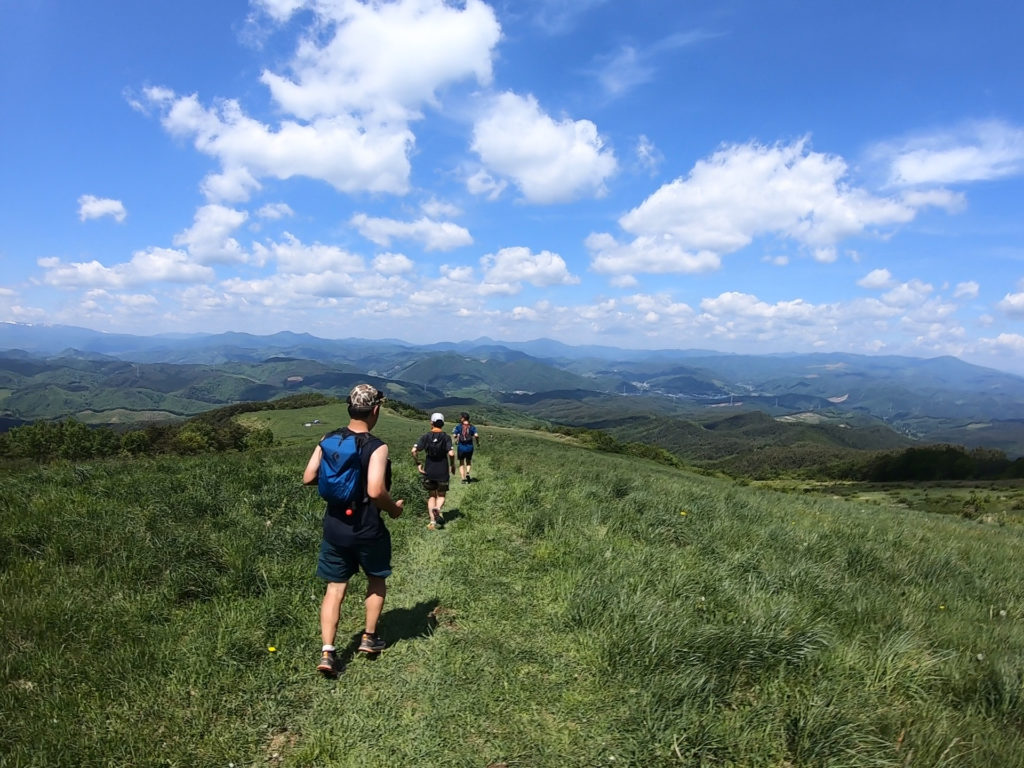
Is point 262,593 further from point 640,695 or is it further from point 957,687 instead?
point 957,687

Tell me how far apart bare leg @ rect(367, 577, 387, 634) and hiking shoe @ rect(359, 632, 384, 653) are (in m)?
0.06

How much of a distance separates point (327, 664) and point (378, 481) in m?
1.79

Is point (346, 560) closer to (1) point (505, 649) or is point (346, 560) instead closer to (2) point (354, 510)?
(2) point (354, 510)

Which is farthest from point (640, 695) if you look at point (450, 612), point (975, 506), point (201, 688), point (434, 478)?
point (975, 506)

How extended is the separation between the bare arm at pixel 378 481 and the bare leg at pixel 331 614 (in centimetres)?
99

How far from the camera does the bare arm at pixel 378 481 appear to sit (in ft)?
16.6

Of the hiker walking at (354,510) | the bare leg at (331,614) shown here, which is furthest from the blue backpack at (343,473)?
the bare leg at (331,614)

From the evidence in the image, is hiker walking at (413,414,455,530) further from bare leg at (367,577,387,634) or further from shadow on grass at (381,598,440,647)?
bare leg at (367,577,387,634)

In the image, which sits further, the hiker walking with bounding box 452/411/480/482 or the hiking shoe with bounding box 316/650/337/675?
the hiker walking with bounding box 452/411/480/482

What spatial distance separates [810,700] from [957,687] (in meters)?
1.64

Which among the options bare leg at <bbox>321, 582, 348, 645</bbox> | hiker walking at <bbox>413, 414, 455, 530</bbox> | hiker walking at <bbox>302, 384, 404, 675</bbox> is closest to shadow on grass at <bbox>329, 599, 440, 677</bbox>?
hiker walking at <bbox>302, 384, 404, 675</bbox>

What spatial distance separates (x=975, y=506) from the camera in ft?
163

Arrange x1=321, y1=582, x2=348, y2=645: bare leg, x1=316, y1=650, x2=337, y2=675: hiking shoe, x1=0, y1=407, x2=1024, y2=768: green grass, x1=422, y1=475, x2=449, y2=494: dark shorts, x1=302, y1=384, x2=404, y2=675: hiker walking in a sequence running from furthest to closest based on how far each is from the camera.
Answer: x1=422, y1=475, x2=449, y2=494: dark shorts < x1=302, y1=384, x2=404, y2=675: hiker walking < x1=321, y1=582, x2=348, y2=645: bare leg < x1=316, y1=650, x2=337, y2=675: hiking shoe < x1=0, y1=407, x2=1024, y2=768: green grass

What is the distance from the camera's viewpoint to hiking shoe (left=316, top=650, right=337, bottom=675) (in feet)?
15.7
